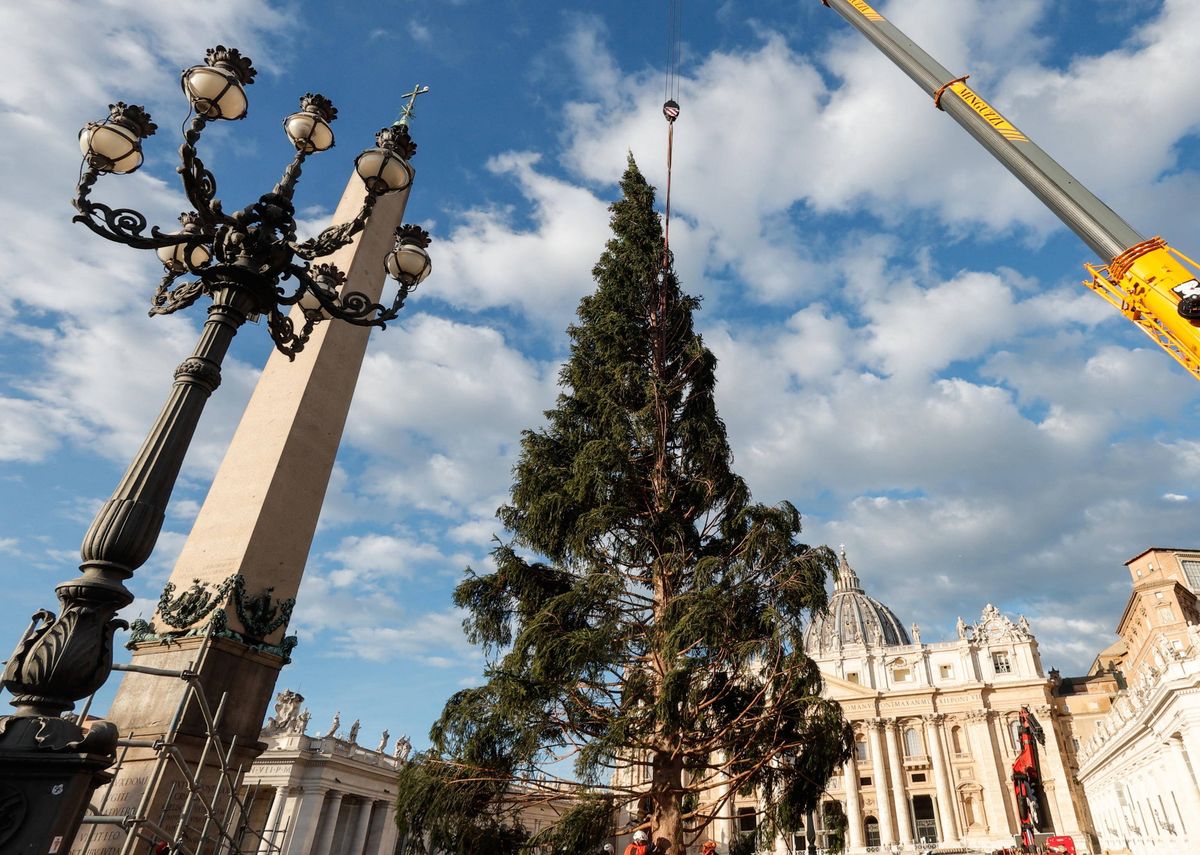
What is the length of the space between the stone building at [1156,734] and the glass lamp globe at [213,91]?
76.5 ft

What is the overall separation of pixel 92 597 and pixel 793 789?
1038 cm

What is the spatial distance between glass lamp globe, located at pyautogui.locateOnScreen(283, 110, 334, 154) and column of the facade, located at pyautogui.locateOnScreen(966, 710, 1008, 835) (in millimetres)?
63658

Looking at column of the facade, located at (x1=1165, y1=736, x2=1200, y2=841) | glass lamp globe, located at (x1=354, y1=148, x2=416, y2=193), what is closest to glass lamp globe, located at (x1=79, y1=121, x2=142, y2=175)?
glass lamp globe, located at (x1=354, y1=148, x2=416, y2=193)

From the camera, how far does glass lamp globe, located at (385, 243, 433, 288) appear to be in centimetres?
671

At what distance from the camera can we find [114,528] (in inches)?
152

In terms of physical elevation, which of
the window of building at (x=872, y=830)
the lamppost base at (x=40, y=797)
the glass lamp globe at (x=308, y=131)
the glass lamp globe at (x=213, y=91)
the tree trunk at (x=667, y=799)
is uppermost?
the window of building at (x=872, y=830)

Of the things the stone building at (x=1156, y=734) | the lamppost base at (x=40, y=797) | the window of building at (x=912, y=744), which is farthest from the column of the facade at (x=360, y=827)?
the window of building at (x=912, y=744)

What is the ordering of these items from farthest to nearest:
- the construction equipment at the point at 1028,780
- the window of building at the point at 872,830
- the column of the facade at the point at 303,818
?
the window of building at the point at 872,830 → the column of the facade at the point at 303,818 → the construction equipment at the point at 1028,780

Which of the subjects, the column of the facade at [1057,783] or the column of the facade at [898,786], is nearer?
the column of the facade at [1057,783]

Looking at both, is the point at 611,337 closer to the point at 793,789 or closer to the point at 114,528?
the point at 793,789

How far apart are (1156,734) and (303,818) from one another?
32.5m

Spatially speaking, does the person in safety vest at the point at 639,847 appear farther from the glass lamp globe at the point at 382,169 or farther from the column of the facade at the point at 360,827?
the column of the facade at the point at 360,827

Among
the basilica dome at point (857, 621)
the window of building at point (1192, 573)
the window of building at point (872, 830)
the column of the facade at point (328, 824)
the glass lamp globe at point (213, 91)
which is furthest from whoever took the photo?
the basilica dome at point (857, 621)

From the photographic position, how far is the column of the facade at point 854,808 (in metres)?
55.2
